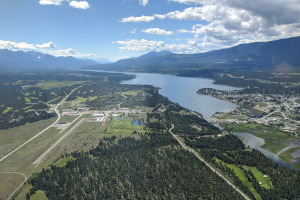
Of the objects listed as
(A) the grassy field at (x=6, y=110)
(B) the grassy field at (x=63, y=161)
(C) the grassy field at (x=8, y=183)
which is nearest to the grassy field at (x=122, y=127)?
(B) the grassy field at (x=63, y=161)

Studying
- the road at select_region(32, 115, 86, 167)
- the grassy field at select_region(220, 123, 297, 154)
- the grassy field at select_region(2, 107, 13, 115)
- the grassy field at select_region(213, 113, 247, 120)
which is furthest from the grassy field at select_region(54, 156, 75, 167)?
the grassy field at select_region(2, 107, 13, 115)

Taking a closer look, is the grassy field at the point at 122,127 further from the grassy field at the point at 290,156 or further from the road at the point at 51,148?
the grassy field at the point at 290,156

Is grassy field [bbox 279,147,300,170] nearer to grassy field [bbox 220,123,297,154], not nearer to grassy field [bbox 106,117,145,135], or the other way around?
grassy field [bbox 220,123,297,154]

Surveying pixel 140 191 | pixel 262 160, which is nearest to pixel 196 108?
pixel 262 160

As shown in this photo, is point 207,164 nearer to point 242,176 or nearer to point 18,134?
point 242,176

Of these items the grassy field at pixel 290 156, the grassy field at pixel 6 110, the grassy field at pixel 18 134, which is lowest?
the grassy field at pixel 290 156

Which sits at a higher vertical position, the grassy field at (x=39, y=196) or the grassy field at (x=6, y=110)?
the grassy field at (x=6, y=110)
